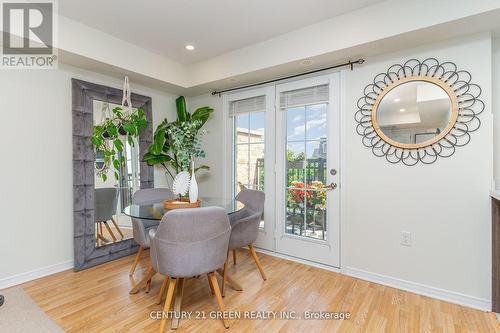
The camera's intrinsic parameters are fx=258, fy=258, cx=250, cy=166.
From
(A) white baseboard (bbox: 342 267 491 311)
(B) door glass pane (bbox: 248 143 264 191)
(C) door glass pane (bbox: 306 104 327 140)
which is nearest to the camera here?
(A) white baseboard (bbox: 342 267 491 311)

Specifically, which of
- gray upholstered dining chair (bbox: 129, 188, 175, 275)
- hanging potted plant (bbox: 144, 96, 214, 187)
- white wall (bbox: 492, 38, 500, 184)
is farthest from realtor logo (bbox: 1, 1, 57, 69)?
white wall (bbox: 492, 38, 500, 184)

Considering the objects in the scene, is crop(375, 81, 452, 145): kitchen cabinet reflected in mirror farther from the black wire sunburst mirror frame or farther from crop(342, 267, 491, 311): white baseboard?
crop(342, 267, 491, 311): white baseboard

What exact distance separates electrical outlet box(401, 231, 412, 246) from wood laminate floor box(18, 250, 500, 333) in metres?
0.44

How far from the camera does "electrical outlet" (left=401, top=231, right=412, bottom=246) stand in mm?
2395

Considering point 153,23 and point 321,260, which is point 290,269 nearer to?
point 321,260

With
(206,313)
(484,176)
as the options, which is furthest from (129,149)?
(484,176)

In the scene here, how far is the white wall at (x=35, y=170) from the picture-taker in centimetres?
243

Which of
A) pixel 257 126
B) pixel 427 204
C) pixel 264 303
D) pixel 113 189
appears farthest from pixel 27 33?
pixel 427 204

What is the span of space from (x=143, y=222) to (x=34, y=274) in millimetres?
1242

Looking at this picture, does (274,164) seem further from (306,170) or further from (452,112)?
(452,112)

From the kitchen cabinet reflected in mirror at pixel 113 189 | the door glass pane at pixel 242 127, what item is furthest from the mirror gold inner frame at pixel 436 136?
the kitchen cabinet reflected in mirror at pixel 113 189

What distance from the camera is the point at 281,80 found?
3182 millimetres

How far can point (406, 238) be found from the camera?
7.90 feet

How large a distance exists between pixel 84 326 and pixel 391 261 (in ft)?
8.66
